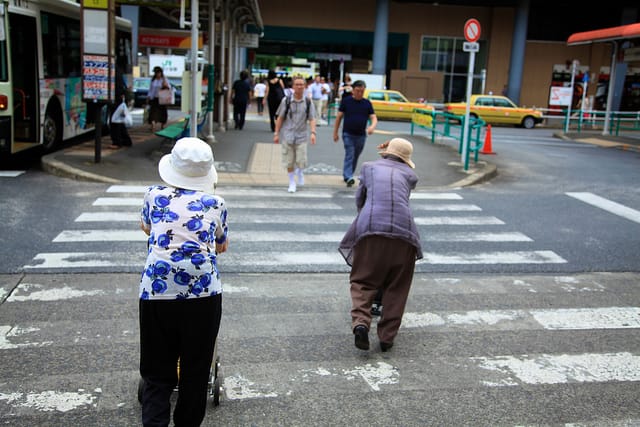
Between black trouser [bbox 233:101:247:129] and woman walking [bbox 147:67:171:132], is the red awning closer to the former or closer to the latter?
black trouser [bbox 233:101:247:129]

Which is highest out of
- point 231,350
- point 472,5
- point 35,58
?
point 472,5

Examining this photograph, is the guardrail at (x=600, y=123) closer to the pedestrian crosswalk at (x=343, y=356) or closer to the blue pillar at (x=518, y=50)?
the blue pillar at (x=518, y=50)

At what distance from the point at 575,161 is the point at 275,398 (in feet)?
48.7

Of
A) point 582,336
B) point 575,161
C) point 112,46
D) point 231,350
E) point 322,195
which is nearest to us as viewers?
point 231,350

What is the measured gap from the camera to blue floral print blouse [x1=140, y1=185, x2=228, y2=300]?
3453 millimetres

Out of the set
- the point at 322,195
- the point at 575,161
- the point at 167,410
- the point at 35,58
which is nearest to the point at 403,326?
the point at 167,410

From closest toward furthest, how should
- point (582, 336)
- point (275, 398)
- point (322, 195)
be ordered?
point (275, 398) < point (582, 336) < point (322, 195)

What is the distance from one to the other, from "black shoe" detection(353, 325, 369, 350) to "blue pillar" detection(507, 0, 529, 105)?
40.0 m

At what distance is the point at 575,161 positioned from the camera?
17422 millimetres

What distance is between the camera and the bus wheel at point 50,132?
46.1 ft

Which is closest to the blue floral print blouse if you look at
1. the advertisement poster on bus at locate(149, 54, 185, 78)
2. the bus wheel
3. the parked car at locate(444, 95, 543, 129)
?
the bus wheel

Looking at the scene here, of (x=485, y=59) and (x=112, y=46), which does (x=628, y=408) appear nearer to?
(x=112, y=46)

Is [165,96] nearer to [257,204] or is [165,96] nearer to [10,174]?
[10,174]

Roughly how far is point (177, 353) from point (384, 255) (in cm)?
210
